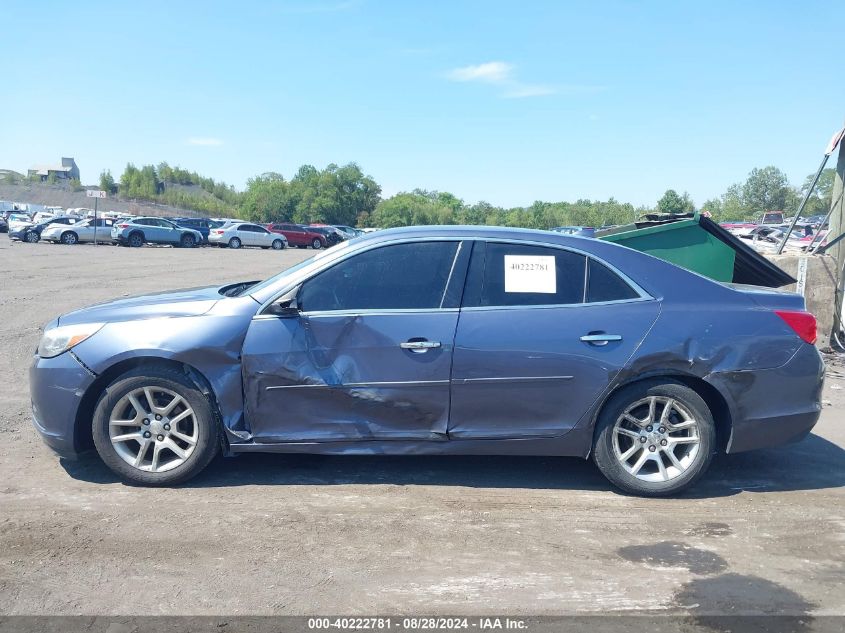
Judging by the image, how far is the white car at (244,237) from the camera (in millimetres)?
45375

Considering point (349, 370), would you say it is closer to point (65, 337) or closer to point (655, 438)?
point (65, 337)

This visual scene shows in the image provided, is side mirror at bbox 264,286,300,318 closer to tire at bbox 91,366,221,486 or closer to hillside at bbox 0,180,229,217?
tire at bbox 91,366,221,486

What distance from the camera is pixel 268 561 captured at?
378 centimetres

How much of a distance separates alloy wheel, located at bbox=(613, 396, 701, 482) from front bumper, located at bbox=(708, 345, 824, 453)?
0.27 metres

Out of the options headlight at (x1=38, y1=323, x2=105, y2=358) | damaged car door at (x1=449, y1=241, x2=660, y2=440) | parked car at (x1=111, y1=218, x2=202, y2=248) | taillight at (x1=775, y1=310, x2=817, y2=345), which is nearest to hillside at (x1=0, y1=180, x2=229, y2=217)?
parked car at (x1=111, y1=218, x2=202, y2=248)

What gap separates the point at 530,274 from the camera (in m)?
4.79

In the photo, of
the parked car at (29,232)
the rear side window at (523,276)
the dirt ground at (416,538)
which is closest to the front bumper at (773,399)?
the dirt ground at (416,538)

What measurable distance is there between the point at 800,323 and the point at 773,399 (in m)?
0.53

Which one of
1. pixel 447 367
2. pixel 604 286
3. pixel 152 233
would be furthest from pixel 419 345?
pixel 152 233

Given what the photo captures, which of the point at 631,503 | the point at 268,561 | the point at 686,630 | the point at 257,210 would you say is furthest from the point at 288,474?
the point at 257,210

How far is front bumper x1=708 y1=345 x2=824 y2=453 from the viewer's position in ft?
15.5

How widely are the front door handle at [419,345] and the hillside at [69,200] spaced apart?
103 meters

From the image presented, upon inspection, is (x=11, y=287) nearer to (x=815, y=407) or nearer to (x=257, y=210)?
(x=815, y=407)

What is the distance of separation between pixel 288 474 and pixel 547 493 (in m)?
1.74
